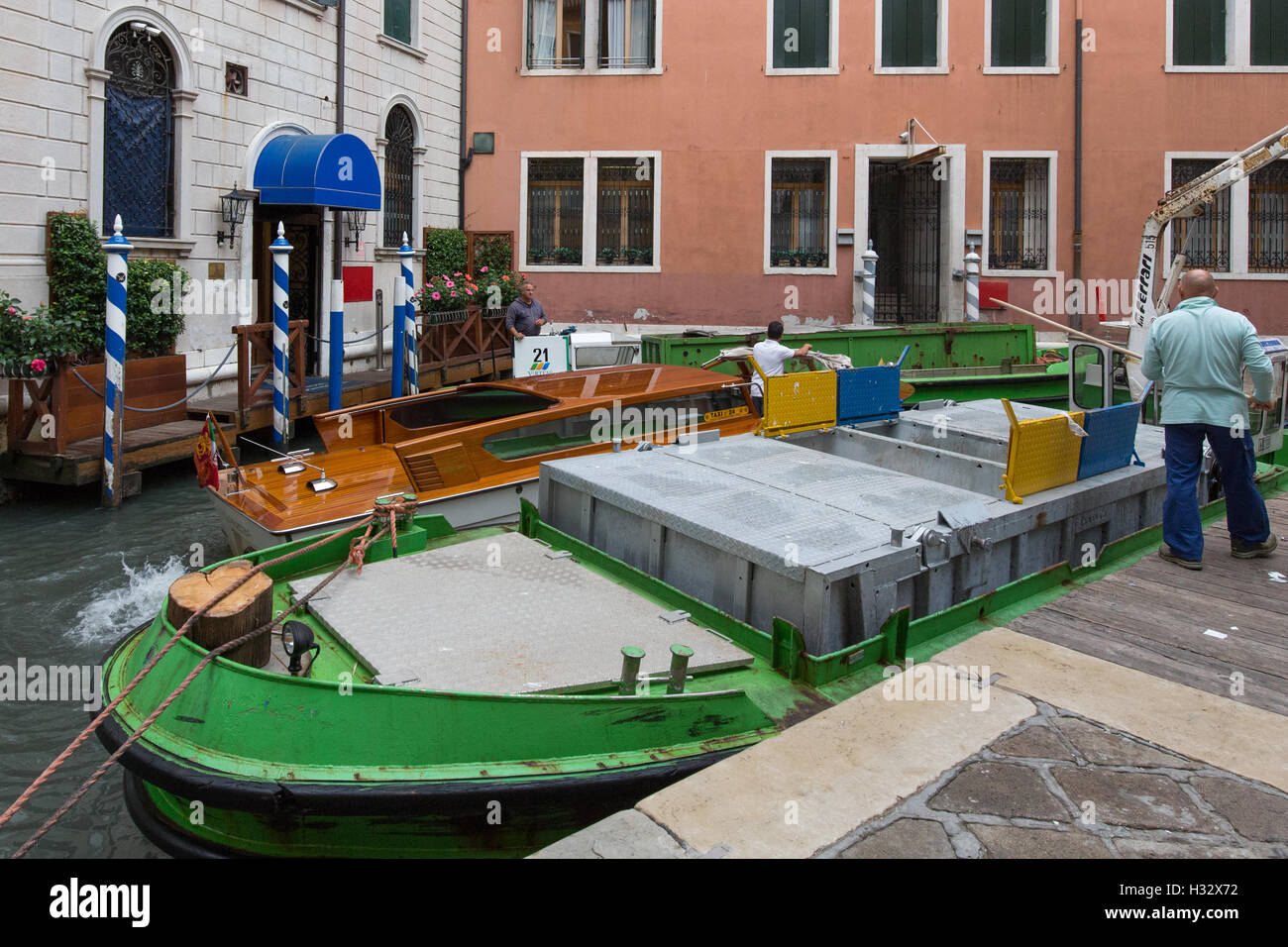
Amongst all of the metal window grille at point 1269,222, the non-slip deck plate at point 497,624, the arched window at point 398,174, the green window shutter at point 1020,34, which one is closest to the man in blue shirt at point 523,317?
the arched window at point 398,174

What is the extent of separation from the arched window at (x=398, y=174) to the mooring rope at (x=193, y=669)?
1292cm

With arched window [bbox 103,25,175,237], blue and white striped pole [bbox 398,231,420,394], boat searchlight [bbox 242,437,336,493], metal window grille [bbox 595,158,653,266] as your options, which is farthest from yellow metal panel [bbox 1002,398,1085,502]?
metal window grille [bbox 595,158,653,266]

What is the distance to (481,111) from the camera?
67.4 ft

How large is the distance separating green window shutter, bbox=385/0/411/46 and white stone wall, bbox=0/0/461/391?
211mm

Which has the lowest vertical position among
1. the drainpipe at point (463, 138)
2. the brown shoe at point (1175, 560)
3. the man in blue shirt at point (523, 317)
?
the brown shoe at point (1175, 560)

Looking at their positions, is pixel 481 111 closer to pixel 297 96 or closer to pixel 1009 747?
pixel 297 96

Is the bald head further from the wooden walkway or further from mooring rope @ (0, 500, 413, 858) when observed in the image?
mooring rope @ (0, 500, 413, 858)

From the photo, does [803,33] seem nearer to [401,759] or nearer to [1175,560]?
[1175,560]

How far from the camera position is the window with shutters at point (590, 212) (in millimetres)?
20531

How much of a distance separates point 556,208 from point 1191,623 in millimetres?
17393

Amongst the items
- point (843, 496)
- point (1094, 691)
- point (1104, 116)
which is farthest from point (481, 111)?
point (1094, 691)

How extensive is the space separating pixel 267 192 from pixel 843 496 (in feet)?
36.6

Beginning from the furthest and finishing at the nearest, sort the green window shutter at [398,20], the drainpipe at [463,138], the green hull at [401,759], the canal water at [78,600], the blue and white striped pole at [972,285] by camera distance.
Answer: the drainpipe at [463,138], the green window shutter at [398,20], the blue and white striped pole at [972,285], the canal water at [78,600], the green hull at [401,759]

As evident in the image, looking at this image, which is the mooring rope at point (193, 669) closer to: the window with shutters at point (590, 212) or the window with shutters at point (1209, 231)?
the window with shutters at point (590, 212)
